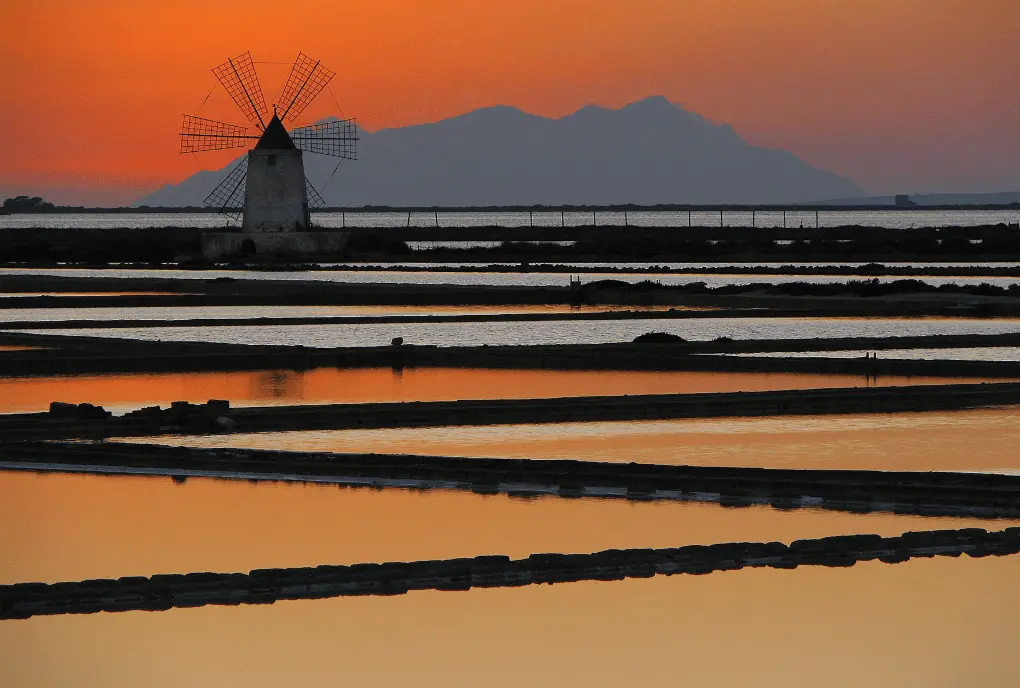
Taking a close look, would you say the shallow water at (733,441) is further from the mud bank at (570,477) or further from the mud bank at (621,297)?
the mud bank at (621,297)

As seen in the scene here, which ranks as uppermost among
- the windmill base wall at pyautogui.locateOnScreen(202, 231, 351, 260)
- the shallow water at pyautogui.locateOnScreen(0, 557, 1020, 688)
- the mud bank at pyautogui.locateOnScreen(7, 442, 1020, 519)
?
the windmill base wall at pyautogui.locateOnScreen(202, 231, 351, 260)

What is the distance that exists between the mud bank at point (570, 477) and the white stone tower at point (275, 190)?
2990cm

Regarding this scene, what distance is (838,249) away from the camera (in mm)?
42844

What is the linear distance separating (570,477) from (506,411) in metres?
2.65

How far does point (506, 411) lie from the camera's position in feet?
36.3

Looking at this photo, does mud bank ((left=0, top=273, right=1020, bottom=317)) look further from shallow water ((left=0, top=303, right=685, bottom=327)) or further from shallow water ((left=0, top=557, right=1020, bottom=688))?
shallow water ((left=0, top=557, right=1020, bottom=688))

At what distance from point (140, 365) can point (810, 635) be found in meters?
9.68

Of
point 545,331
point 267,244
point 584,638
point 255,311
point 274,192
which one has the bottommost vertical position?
point 584,638

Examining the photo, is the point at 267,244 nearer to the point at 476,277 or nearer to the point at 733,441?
the point at 476,277

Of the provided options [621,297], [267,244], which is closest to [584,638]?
[621,297]

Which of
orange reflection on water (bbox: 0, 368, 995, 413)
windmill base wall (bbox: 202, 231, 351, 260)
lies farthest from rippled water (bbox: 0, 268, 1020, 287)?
orange reflection on water (bbox: 0, 368, 995, 413)

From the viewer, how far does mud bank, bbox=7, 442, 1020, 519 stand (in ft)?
25.9

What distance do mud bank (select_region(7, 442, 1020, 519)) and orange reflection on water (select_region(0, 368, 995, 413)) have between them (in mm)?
2520

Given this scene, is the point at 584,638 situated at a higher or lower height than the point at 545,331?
lower
